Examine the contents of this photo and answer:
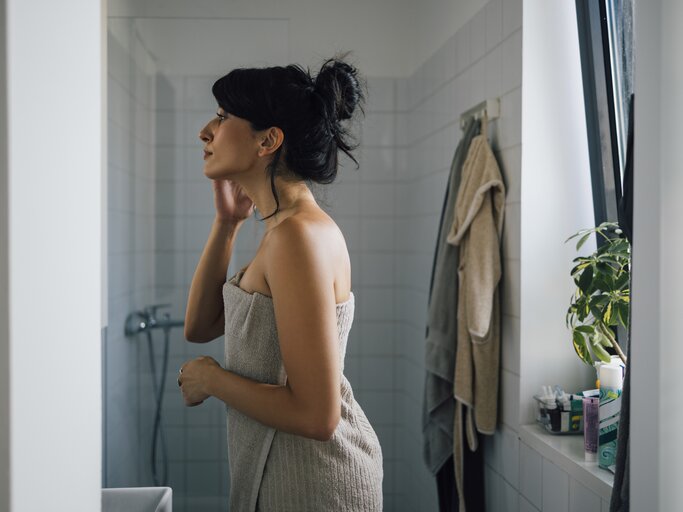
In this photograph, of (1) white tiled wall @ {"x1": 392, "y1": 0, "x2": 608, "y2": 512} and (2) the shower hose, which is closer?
(1) white tiled wall @ {"x1": 392, "y1": 0, "x2": 608, "y2": 512}

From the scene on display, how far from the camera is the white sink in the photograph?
1.38 m

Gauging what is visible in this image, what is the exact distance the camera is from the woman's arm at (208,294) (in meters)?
1.45

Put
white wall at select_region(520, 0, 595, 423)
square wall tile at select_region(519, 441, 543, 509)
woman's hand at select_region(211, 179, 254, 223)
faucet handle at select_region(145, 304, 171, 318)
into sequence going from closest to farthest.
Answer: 1. woman's hand at select_region(211, 179, 254, 223)
2. square wall tile at select_region(519, 441, 543, 509)
3. white wall at select_region(520, 0, 595, 423)
4. faucet handle at select_region(145, 304, 171, 318)

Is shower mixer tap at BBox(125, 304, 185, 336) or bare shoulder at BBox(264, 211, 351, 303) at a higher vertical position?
bare shoulder at BBox(264, 211, 351, 303)

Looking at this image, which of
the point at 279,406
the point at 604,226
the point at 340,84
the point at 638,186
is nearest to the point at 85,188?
the point at 279,406

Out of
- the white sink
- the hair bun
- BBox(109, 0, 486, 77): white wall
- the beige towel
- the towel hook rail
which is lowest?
the white sink

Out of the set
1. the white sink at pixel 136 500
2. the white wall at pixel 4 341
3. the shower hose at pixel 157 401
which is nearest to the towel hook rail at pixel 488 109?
the shower hose at pixel 157 401

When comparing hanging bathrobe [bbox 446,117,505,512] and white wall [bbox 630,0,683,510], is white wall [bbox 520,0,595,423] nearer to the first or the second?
hanging bathrobe [bbox 446,117,505,512]

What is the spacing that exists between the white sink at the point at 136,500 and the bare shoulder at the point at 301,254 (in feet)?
1.92

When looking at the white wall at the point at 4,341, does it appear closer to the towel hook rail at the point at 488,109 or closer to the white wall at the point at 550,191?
the white wall at the point at 550,191

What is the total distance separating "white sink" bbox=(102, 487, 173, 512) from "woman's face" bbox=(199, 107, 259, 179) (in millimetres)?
676

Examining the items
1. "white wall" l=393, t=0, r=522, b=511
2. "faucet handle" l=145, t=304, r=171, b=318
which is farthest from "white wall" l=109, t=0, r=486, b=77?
"faucet handle" l=145, t=304, r=171, b=318

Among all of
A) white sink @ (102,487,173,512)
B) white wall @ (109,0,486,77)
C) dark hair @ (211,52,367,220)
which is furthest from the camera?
white wall @ (109,0,486,77)

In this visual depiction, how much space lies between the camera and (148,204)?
2.08 m
